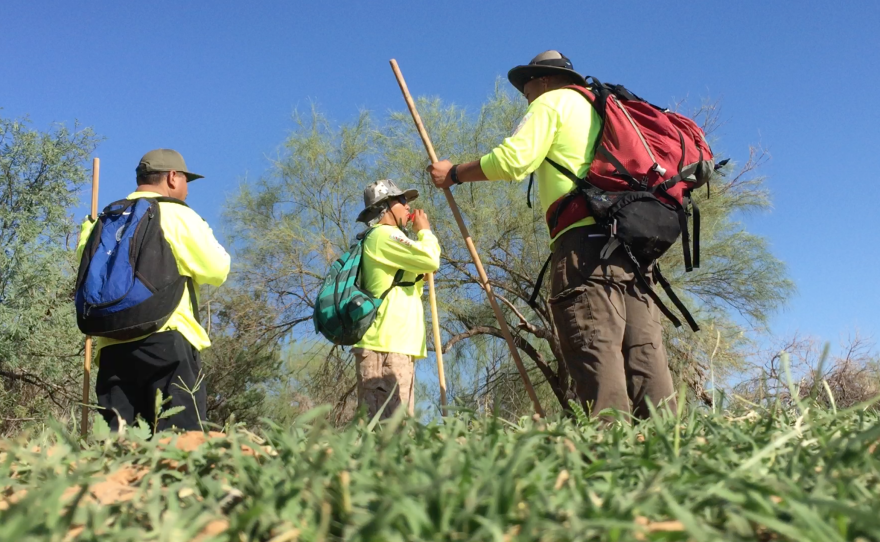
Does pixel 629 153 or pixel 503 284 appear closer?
pixel 629 153

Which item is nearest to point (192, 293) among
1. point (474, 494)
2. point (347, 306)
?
point (347, 306)

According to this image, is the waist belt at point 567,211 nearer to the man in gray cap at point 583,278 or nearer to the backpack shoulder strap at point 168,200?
the man in gray cap at point 583,278

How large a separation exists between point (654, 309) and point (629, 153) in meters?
0.74

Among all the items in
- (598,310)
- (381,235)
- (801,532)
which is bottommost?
(801,532)

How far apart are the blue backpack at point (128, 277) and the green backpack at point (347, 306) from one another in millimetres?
1061

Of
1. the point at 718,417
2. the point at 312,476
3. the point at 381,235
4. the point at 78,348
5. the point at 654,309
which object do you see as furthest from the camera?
the point at 78,348

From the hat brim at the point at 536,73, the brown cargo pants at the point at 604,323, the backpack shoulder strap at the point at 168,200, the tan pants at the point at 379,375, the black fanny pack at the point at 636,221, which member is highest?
the hat brim at the point at 536,73

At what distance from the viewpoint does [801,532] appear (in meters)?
0.80

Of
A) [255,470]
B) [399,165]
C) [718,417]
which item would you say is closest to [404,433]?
[255,470]

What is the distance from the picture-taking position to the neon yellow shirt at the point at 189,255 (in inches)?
153

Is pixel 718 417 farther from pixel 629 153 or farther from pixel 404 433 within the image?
pixel 629 153

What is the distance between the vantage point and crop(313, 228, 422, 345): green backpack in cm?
469

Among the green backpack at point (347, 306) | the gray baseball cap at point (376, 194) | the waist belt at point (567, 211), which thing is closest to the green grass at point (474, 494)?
the waist belt at point (567, 211)

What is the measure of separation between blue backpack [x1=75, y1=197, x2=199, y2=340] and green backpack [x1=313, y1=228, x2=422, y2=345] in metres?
1.06
